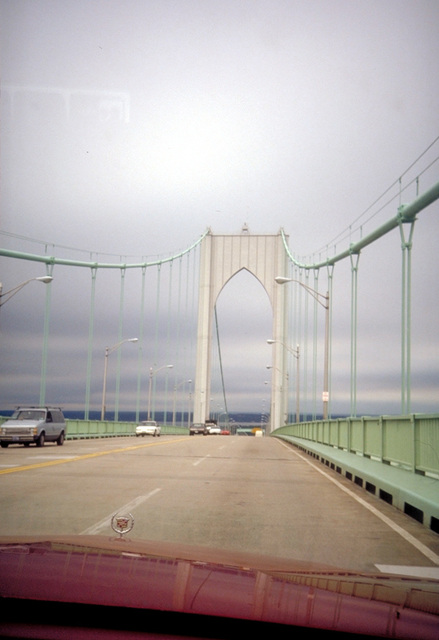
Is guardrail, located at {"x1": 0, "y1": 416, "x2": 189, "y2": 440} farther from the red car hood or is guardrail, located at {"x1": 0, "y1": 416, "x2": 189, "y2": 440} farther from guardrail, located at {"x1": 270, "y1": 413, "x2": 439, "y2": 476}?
the red car hood

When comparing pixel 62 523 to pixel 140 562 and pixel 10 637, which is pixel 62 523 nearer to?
pixel 140 562

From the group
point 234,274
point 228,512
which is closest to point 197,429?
point 234,274

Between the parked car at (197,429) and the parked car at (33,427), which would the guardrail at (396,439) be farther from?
the parked car at (197,429)

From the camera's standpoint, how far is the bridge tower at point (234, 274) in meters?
83.4

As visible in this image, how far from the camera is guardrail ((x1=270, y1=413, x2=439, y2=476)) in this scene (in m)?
11.7

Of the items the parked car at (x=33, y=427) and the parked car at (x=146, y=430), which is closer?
the parked car at (x=33, y=427)

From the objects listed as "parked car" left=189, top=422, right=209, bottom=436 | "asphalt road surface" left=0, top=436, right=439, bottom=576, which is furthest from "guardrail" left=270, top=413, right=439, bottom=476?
"parked car" left=189, top=422, right=209, bottom=436

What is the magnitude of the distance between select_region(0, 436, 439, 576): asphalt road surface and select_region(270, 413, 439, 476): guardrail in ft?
3.37

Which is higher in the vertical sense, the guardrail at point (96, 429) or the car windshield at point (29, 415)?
the car windshield at point (29, 415)

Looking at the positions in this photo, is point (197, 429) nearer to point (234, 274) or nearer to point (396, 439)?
point (234, 274)

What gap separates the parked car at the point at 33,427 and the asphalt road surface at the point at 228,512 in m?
9.33

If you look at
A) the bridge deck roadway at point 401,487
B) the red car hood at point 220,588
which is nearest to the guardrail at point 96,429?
the bridge deck roadway at point 401,487

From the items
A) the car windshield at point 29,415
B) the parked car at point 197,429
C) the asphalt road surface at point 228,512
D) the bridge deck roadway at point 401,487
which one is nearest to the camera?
the asphalt road surface at point 228,512

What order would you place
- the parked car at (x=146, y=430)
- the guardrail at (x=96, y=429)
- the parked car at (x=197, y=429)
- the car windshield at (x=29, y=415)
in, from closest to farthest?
the car windshield at (x=29, y=415) → the guardrail at (x=96, y=429) → the parked car at (x=146, y=430) → the parked car at (x=197, y=429)
